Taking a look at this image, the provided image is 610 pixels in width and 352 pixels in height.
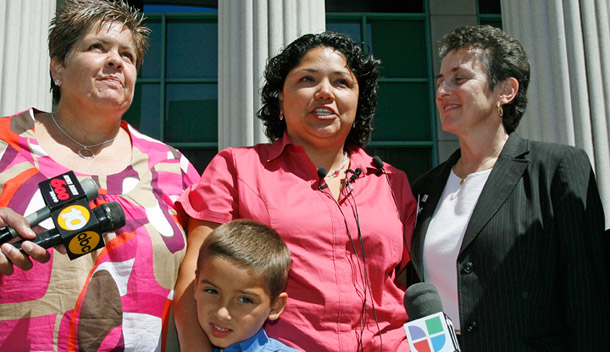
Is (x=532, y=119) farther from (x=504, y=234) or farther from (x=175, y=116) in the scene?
(x=175, y=116)

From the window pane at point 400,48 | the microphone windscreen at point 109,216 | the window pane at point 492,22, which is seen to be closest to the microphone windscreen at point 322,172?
the microphone windscreen at point 109,216

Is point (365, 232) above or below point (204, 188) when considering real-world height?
below

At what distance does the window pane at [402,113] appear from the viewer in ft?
28.2

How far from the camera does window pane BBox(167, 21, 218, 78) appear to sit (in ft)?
27.8

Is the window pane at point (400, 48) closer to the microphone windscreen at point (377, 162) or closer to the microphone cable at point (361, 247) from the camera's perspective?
the microphone windscreen at point (377, 162)

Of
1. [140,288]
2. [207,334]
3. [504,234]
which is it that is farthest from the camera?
[504,234]

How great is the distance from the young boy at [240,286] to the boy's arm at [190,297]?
48mm

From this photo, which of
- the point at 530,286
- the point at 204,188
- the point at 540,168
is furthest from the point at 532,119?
the point at 204,188

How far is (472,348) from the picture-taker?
289 centimetres

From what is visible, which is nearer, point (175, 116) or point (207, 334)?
point (207, 334)

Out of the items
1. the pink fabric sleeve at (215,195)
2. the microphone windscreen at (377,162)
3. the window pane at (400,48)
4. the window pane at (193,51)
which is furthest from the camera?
the window pane at (400,48)

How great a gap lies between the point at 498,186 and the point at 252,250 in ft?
4.43

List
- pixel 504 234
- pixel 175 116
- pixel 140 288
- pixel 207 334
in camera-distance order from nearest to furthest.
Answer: pixel 207 334 < pixel 140 288 < pixel 504 234 < pixel 175 116

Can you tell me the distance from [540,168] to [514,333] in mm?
841
